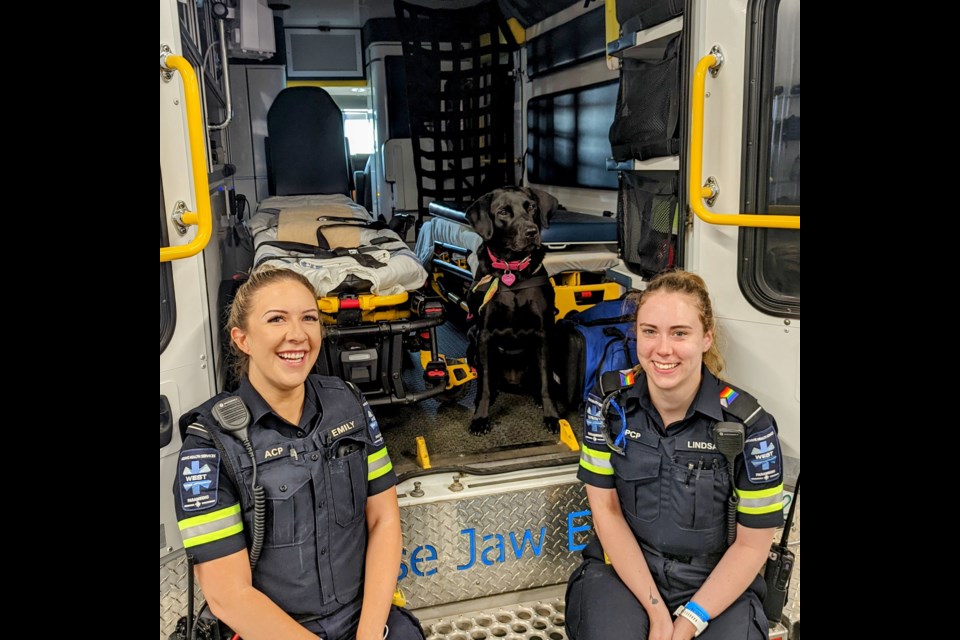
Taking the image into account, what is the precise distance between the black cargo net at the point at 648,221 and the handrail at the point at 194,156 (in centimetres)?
182

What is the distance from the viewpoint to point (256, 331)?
196 centimetres

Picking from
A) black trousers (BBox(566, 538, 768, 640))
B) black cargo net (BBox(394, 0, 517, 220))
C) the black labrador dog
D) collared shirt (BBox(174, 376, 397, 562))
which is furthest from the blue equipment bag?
black cargo net (BBox(394, 0, 517, 220))

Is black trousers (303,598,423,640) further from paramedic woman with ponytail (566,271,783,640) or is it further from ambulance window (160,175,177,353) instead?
ambulance window (160,175,177,353)

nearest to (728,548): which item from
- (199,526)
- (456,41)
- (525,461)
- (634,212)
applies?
(525,461)

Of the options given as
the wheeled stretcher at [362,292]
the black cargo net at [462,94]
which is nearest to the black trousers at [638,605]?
the wheeled stretcher at [362,292]

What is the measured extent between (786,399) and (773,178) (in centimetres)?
78

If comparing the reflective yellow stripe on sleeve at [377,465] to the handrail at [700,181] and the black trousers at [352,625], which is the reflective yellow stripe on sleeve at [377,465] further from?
the handrail at [700,181]

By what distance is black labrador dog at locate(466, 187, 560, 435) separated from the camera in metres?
3.40

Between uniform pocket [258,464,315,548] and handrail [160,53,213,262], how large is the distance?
669 millimetres

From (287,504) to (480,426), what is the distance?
59.0 inches

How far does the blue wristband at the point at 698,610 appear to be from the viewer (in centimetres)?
198

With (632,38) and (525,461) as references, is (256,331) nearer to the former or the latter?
(525,461)

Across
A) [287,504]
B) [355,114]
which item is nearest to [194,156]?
[287,504]

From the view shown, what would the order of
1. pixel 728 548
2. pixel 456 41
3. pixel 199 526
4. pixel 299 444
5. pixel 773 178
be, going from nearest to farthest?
pixel 199 526 < pixel 299 444 < pixel 728 548 < pixel 773 178 < pixel 456 41
